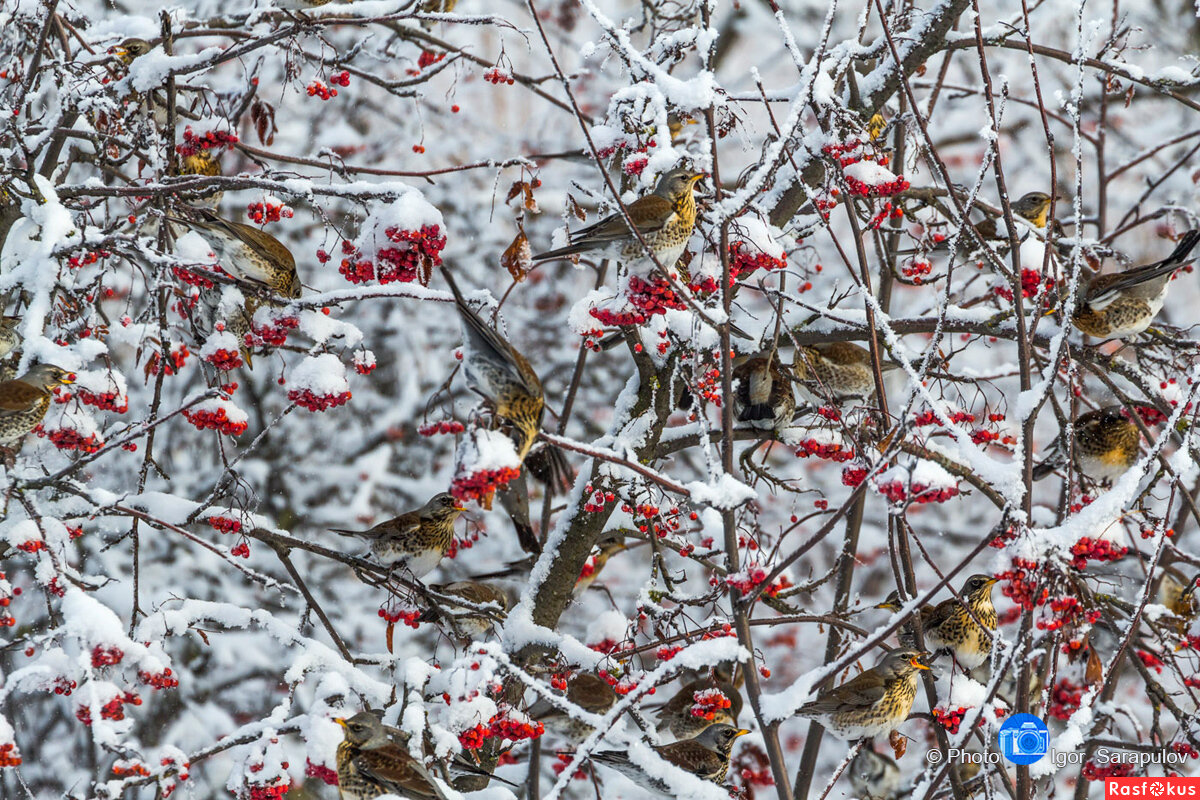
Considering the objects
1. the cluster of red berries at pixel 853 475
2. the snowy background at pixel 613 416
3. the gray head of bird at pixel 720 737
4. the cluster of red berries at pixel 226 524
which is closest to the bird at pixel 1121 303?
the snowy background at pixel 613 416

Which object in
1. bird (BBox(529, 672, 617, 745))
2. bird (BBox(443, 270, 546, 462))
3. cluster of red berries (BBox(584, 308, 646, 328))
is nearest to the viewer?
bird (BBox(443, 270, 546, 462))

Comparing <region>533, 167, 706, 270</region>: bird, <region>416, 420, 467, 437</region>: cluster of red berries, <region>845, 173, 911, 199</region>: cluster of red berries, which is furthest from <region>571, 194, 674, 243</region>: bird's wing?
<region>416, 420, 467, 437</region>: cluster of red berries

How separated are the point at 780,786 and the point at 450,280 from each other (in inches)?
56.0

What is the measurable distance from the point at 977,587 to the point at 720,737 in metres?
1.12

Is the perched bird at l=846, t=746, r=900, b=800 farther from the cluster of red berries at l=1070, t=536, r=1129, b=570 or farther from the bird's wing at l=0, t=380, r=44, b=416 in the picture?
the bird's wing at l=0, t=380, r=44, b=416

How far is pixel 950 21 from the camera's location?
401 centimetres

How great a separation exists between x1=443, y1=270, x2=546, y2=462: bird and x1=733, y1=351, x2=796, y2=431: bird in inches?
82.3

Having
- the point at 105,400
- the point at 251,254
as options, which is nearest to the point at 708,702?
the point at 105,400

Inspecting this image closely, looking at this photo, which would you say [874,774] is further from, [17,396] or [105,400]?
[17,396]

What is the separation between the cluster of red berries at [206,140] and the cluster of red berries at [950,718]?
2803 mm

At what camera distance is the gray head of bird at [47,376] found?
326 centimetres

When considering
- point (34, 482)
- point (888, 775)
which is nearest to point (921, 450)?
point (34, 482)

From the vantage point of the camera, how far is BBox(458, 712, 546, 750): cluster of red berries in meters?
3.04

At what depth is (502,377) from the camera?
2352 millimetres
